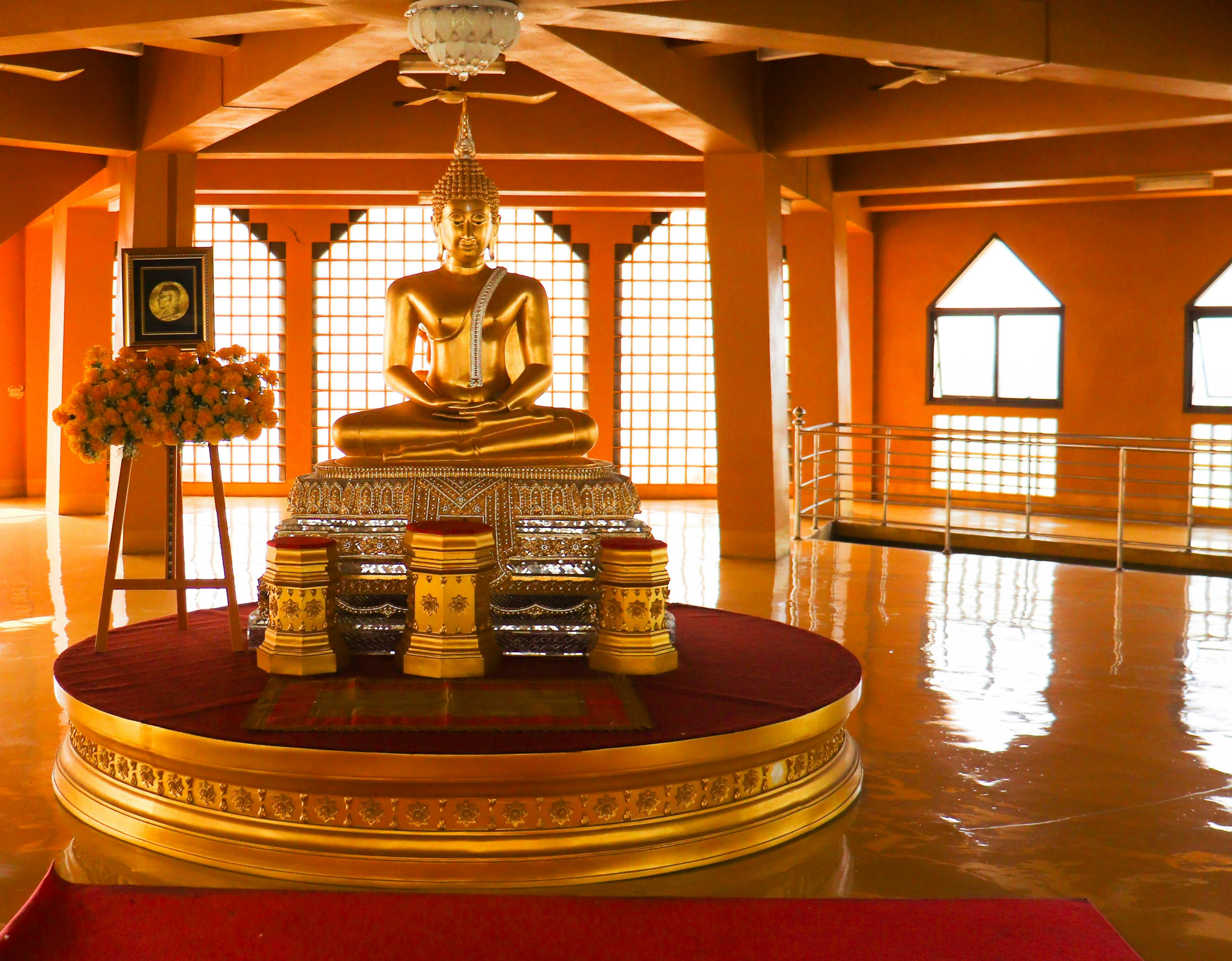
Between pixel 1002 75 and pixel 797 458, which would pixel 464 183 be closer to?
pixel 1002 75

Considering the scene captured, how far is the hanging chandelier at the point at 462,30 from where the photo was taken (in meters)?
4.64

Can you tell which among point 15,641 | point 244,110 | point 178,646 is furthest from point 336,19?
point 15,641

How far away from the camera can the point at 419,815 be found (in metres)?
3.04

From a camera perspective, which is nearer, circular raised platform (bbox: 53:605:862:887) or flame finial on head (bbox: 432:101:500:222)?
circular raised platform (bbox: 53:605:862:887)

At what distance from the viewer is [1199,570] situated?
8828 mm

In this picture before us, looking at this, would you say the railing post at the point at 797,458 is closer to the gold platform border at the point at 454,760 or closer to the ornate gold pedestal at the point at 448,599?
the ornate gold pedestal at the point at 448,599

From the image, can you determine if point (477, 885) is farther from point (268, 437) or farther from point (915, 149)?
point (268, 437)

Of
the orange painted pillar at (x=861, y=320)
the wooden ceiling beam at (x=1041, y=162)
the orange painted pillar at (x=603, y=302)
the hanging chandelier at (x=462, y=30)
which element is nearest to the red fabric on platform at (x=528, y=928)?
the hanging chandelier at (x=462, y=30)

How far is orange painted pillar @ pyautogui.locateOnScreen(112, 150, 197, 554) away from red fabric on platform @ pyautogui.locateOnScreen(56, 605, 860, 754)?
11.8ft

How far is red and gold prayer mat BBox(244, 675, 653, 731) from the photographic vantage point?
3.29m

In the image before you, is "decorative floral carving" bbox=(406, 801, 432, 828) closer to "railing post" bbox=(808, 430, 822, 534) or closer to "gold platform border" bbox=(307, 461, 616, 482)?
"gold platform border" bbox=(307, 461, 616, 482)

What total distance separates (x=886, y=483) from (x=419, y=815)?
7.12 m

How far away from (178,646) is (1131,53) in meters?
5.17

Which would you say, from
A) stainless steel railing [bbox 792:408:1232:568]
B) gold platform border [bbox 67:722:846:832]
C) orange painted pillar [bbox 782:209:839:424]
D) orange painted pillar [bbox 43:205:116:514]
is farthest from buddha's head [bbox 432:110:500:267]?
orange painted pillar [bbox 43:205:116:514]
